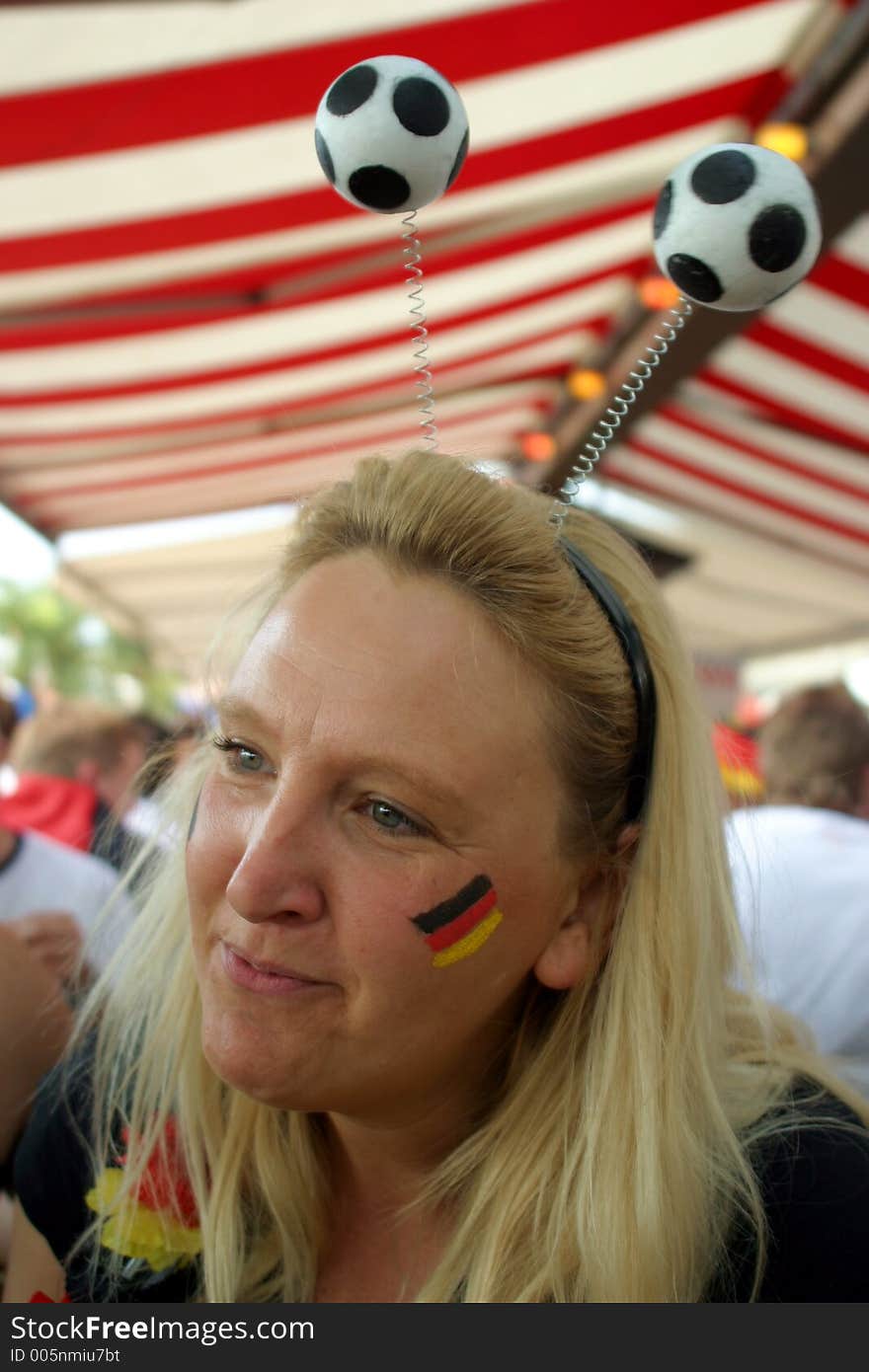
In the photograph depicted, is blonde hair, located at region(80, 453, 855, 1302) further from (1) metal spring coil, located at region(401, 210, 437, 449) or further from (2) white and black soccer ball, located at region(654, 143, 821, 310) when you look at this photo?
(2) white and black soccer ball, located at region(654, 143, 821, 310)

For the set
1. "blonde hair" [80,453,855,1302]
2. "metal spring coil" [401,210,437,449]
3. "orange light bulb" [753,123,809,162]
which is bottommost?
"blonde hair" [80,453,855,1302]

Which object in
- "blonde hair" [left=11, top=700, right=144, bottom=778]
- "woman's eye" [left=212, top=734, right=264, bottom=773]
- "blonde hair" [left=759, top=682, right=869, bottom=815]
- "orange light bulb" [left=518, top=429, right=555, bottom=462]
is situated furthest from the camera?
"orange light bulb" [left=518, top=429, right=555, bottom=462]

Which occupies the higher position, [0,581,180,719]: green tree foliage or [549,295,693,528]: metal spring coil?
[0,581,180,719]: green tree foliage

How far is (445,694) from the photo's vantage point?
3.31 feet

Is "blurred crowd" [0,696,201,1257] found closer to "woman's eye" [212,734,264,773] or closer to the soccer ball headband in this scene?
"woman's eye" [212,734,264,773]

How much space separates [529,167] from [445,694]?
9.52 ft

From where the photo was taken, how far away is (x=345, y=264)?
3.90 metres

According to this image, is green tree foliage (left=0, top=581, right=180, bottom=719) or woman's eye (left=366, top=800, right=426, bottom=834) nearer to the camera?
woman's eye (left=366, top=800, right=426, bottom=834)

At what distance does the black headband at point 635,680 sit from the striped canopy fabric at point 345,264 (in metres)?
0.22

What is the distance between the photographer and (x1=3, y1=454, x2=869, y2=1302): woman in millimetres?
998

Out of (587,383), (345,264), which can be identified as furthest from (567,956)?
(587,383)

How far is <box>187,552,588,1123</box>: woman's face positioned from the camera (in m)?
0.98

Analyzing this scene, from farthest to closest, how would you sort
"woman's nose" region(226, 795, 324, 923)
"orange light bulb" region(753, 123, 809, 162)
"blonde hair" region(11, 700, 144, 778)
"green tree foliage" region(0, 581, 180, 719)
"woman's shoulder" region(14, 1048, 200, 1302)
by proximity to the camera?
1. "green tree foliage" region(0, 581, 180, 719)
2. "blonde hair" region(11, 700, 144, 778)
3. "orange light bulb" region(753, 123, 809, 162)
4. "woman's shoulder" region(14, 1048, 200, 1302)
5. "woman's nose" region(226, 795, 324, 923)

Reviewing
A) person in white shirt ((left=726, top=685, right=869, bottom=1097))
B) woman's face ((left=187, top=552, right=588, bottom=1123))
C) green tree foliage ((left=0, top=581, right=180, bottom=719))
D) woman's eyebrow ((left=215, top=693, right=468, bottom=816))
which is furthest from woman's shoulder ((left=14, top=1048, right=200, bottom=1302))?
green tree foliage ((left=0, top=581, right=180, bottom=719))
